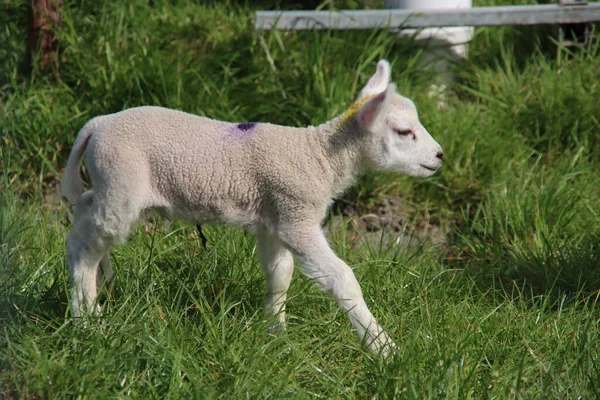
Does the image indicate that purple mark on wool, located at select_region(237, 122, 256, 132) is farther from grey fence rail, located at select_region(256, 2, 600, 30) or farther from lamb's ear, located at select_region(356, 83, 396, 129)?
grey fence rail, located at select_region(256, 2, 600, 30)

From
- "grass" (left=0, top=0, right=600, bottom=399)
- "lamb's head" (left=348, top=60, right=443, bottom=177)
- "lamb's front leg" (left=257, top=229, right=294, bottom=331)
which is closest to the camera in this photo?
"grass" (left=0, top=0, right=600, bottom=399)

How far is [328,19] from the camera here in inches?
228

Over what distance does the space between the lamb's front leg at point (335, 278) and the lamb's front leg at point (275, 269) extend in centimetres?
28

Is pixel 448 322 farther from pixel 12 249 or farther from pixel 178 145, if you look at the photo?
pixel 12 249

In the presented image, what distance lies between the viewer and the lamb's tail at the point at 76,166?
12.0ft

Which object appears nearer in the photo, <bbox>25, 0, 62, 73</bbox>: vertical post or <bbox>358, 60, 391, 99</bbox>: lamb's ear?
<bbox>358, 60, 391, 99</bbox>: lamb's ear

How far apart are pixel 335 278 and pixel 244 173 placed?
0.58 metres

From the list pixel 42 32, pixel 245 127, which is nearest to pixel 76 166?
pixel 245 127

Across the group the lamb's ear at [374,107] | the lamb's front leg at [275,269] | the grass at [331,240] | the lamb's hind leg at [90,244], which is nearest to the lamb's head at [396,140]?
the lamb's ear at [374,107]

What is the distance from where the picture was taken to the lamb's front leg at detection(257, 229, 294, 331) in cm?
Answer: 383

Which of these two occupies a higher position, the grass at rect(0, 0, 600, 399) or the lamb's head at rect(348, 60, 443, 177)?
the lamb's head at rect(348, 60, 443, 177)

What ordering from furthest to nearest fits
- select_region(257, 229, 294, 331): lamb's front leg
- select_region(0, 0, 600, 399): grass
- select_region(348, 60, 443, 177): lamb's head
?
1. select_region(257, 229, 294, 331): lamb's front leg
2. select_region(348, 60, 443, 177): lamb's head
3. select_region(0, 0, 600, 399): grass

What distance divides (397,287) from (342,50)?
6.96ft

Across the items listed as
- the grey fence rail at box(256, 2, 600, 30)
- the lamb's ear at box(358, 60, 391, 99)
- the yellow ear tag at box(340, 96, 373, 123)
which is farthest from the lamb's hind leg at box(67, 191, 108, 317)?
the grey fence rail at box(256, 2, 600, 30)
